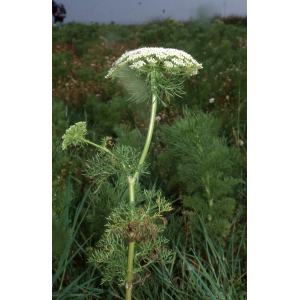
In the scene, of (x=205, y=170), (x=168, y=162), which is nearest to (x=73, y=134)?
(x=205, y=170)

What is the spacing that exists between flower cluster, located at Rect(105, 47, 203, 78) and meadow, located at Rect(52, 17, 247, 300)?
0.15 m

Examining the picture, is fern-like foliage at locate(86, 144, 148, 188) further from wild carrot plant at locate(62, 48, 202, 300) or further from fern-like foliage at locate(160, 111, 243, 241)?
fern-like foliage at locate(160, 111, 243, 241)

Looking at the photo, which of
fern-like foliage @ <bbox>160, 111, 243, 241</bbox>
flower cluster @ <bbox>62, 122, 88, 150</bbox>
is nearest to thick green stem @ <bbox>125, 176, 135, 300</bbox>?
flower cluster @ <bbox>62, 122, 88, 150</bbox>

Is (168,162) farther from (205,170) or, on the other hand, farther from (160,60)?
(160,60)

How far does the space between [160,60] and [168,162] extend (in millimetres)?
630

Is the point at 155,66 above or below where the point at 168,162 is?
above

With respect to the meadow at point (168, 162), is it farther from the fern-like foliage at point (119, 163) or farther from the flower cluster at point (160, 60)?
the flower cluster at point (160, 60)

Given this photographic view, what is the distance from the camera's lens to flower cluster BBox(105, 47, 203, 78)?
49 centimetres

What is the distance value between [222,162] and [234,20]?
47.1 inches

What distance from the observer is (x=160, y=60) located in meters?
0.50

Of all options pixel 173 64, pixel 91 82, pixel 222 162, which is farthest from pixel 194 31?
pixel 173 64

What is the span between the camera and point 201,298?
69 cm

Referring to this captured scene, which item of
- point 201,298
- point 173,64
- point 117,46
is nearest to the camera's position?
point 173,64
